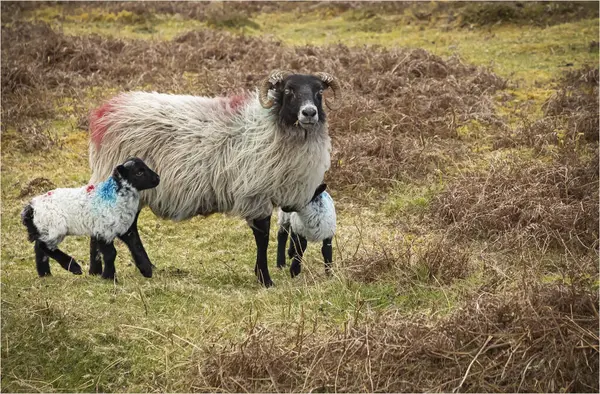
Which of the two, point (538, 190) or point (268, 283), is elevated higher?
point (538, 190)

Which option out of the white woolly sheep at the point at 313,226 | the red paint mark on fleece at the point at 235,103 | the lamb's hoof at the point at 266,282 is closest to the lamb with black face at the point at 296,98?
the red paint mark on fleece at the point at 235,103

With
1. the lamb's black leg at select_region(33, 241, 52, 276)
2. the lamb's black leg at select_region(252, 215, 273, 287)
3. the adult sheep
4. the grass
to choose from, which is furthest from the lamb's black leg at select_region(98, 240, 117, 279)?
the lamb's black leg at select_region(252, 215, 273, 287)

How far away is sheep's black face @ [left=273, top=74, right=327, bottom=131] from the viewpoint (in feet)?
24.4

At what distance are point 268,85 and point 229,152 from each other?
A: 2.68ft

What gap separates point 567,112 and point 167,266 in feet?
26.0

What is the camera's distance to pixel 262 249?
25.8 feet

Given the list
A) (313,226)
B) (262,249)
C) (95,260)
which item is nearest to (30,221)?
(95,260)

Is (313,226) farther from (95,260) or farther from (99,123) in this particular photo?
(99,123)

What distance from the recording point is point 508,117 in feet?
43.1

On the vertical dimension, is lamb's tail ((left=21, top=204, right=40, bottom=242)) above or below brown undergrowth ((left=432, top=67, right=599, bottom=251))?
above

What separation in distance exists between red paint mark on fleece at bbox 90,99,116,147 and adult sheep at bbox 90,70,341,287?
0.01 m

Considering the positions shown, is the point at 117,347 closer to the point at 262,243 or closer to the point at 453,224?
the point at 262,243

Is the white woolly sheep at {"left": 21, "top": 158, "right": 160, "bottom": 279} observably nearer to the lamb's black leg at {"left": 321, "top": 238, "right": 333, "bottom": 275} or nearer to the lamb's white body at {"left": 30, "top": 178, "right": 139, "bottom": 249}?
the lamb's white body at {"left": 30, "top": 178, "right": 139, "bottom": 249}

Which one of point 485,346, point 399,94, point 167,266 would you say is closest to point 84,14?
point 399,94
